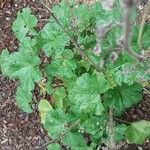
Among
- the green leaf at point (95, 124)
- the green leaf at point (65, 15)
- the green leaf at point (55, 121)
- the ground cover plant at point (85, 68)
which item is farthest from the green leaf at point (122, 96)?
the green leaf at point (65, 15)

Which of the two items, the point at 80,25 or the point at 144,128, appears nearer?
the point at 80,25

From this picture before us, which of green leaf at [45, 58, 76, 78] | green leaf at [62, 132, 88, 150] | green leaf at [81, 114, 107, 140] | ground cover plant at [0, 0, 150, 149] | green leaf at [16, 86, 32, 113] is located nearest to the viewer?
ground cover plant at [0, 0, 150, 149]

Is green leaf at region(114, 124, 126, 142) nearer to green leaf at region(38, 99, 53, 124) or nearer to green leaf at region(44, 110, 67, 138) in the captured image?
green leaf at region(44, 110, 67, 138)

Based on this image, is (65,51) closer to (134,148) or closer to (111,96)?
(111,96)

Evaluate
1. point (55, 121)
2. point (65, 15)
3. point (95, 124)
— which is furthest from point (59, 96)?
point (65, 15)

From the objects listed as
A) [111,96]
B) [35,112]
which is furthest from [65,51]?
[35,112]

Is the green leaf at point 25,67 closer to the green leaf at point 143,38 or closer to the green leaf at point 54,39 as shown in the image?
the green leaf at point 54,39

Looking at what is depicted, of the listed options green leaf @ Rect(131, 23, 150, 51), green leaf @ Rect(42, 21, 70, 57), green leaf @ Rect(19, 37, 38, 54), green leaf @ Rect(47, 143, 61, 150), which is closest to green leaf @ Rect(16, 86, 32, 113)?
green leaf @ Rect(47, 143, 61, 150)

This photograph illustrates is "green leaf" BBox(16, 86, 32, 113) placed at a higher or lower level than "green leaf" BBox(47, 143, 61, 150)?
higher
